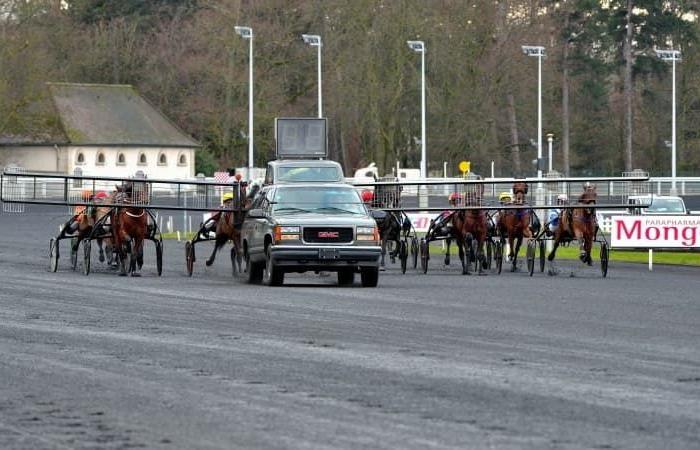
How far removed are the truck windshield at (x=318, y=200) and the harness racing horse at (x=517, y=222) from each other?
23.3 feet

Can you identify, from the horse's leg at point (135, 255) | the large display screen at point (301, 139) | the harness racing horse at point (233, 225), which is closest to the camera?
the horse's leg at point (135, 255)

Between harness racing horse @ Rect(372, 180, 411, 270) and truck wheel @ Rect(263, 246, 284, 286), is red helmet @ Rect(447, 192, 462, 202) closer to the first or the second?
harness racing horse @ Rect(372, 180, 411, 270)

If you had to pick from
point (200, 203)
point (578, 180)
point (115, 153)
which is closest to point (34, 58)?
point (115, 153)

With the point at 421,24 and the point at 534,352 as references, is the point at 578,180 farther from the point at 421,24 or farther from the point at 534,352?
the point at 421,24

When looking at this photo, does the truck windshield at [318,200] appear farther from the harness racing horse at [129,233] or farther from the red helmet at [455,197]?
the red helmet at [455,197]

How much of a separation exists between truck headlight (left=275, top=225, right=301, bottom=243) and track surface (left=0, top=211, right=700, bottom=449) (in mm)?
1219

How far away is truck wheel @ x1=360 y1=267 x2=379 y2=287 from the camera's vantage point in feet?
96.4

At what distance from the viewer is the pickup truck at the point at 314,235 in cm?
2886

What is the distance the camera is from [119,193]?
34.9 metres

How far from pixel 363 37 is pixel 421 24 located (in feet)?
9.92

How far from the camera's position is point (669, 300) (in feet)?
86.2

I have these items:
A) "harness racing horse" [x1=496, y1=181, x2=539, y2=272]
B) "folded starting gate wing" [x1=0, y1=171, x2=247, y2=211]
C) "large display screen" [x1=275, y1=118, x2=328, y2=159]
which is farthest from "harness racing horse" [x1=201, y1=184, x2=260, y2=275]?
"large display screen" [x1=275, y1=118, x2=328, y2=159]

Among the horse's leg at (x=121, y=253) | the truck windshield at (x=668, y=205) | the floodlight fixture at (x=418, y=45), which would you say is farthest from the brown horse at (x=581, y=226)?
the floodlight fixture at (x=418, y=45)

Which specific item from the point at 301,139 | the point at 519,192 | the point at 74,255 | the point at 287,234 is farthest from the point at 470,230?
→ the point at 301,139
